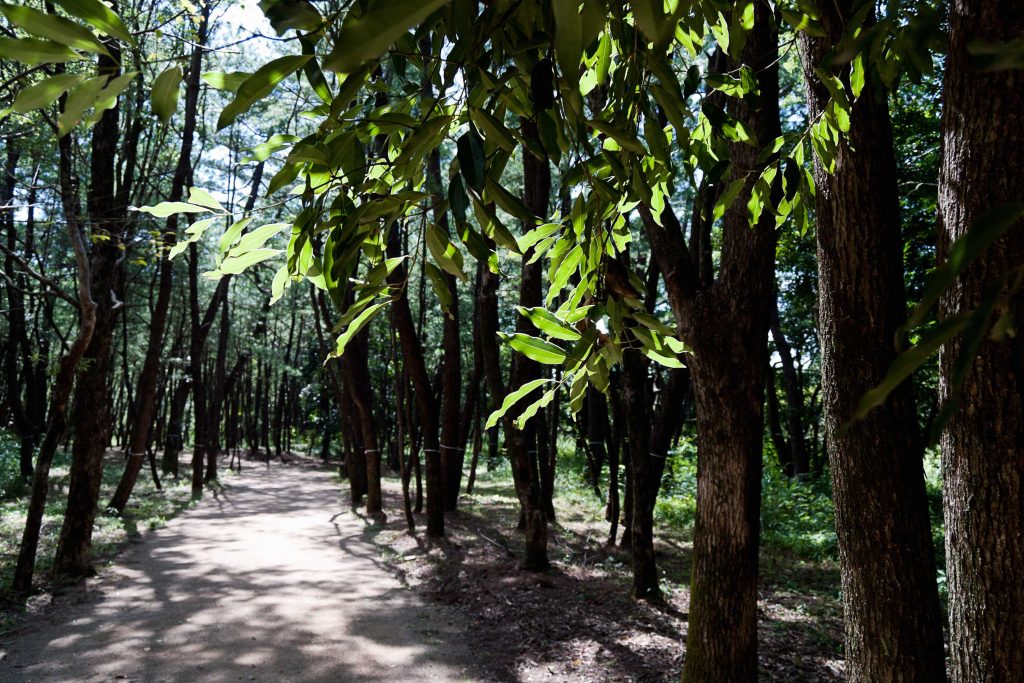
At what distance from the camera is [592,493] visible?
15.2 m

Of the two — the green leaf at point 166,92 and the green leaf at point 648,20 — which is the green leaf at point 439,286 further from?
the green leaf at point 648,20

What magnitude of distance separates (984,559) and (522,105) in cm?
157

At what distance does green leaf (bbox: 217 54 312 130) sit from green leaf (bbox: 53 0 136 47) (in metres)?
0.12

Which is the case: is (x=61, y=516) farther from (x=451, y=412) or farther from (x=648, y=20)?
(x=648, y=20)

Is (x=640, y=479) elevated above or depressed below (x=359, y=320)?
below

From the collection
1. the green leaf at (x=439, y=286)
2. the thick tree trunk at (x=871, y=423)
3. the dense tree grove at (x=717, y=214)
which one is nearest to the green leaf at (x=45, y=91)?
the dense tree grove at (x=717, y=214)

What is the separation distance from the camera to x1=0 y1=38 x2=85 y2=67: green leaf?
29.4 inches

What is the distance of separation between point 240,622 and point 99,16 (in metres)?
6.79

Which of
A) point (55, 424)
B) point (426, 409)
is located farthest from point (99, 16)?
point (426, 409)

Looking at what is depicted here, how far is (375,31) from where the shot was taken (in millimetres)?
584

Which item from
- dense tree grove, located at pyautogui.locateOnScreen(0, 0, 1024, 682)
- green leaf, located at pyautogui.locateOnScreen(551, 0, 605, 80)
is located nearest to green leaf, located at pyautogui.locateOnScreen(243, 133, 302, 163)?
dense tree grove, located at pyautogui.locateOnScreen(0, 0, 1024, 682)

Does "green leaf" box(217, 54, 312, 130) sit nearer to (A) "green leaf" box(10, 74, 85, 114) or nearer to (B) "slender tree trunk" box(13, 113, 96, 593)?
(A) "green leaf" box(10, 74, 85, 114)

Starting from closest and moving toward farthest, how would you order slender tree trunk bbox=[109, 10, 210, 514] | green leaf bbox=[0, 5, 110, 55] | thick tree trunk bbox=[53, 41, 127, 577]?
green leaf bbox=[0, 5, 110, 55]
thick tree trunk bbox=[53, 41, 127, 577]
slender tree trunk bbox=[109, 10, 210, 514]

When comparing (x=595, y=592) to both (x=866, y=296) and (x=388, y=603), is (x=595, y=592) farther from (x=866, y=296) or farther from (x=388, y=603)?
(x=866, y=296)
